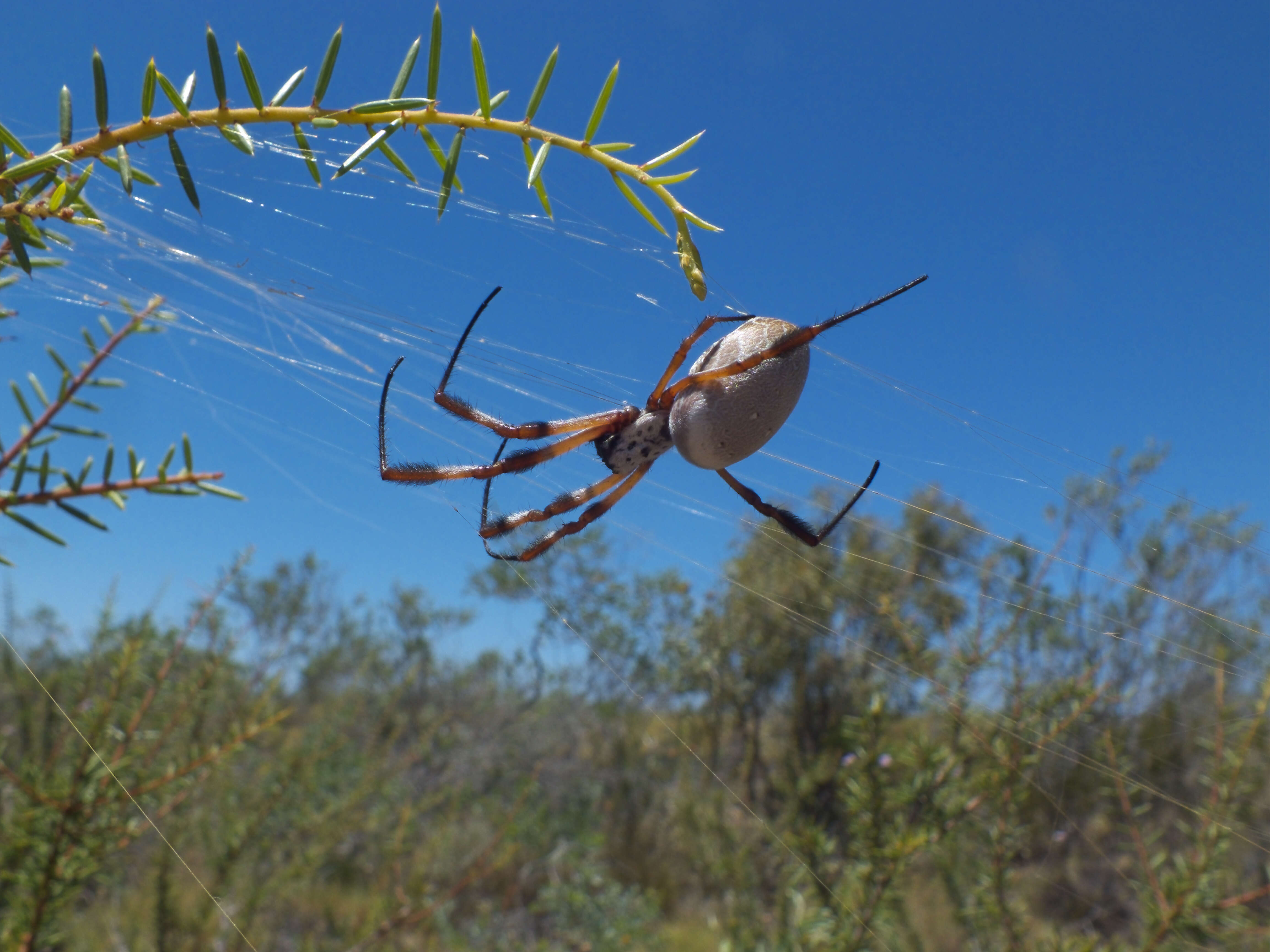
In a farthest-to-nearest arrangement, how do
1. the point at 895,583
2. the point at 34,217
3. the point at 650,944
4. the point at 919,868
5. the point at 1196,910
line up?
the point at 919,868 < the point at 650,944 < the point at 895,583 < the point at 1196,910 < the point at 34,217

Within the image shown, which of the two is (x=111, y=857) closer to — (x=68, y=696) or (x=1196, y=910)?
(x=68, y=696)

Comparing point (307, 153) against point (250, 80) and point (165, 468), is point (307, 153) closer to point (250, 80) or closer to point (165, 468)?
point (250, 80)

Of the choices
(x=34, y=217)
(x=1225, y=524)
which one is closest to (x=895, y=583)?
(x=1225, y=524)

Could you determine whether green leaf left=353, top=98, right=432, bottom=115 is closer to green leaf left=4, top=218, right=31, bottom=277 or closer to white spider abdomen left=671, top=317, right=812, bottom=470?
green leaf left=4, top=218, right=31, bottom=277

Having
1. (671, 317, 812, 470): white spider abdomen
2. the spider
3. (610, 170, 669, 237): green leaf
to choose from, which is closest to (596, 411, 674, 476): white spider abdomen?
the spider

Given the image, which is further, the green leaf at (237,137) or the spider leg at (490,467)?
the spider leg at (490,467)

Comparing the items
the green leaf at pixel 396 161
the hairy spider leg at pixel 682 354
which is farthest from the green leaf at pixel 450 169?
the hairy spider leg at pixel 682 354

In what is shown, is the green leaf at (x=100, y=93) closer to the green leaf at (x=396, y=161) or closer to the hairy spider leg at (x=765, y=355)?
the green leaf at (x=396, y=161)

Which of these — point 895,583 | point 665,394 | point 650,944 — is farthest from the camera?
point 650,944
